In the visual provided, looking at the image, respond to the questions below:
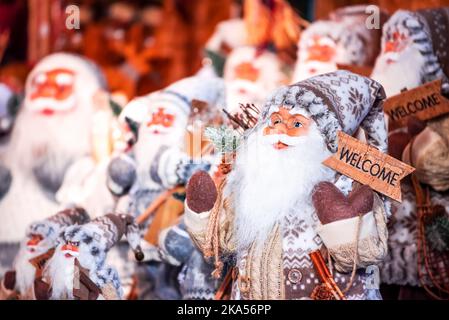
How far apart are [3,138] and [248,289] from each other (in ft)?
7.86

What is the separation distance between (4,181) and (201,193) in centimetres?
189

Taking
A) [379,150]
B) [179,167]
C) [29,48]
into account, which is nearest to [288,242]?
[379,150]

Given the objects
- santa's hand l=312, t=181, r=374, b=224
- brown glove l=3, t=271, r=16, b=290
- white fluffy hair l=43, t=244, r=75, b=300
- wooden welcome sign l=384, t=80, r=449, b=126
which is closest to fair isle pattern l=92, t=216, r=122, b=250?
white fluffy hair l=43, t=244, r=75, b=300

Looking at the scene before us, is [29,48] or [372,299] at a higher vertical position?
[29,48]

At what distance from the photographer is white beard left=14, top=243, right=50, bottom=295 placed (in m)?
3.94

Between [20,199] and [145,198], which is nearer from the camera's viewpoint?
[145,198]

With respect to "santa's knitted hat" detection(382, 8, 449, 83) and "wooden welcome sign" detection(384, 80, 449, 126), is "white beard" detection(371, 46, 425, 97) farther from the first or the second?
"wooden welcome sign" detection(384, 80, 449, 126)

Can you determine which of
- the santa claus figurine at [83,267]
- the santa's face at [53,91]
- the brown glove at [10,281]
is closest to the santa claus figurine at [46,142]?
the santa's face at [53,91]

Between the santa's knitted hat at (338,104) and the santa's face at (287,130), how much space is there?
0.09 ft

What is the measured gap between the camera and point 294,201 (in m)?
3.26

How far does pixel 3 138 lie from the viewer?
5270mm

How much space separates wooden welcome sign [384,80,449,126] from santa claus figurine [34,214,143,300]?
1166 millimetres

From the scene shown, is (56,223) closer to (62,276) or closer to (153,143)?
(62,276)
